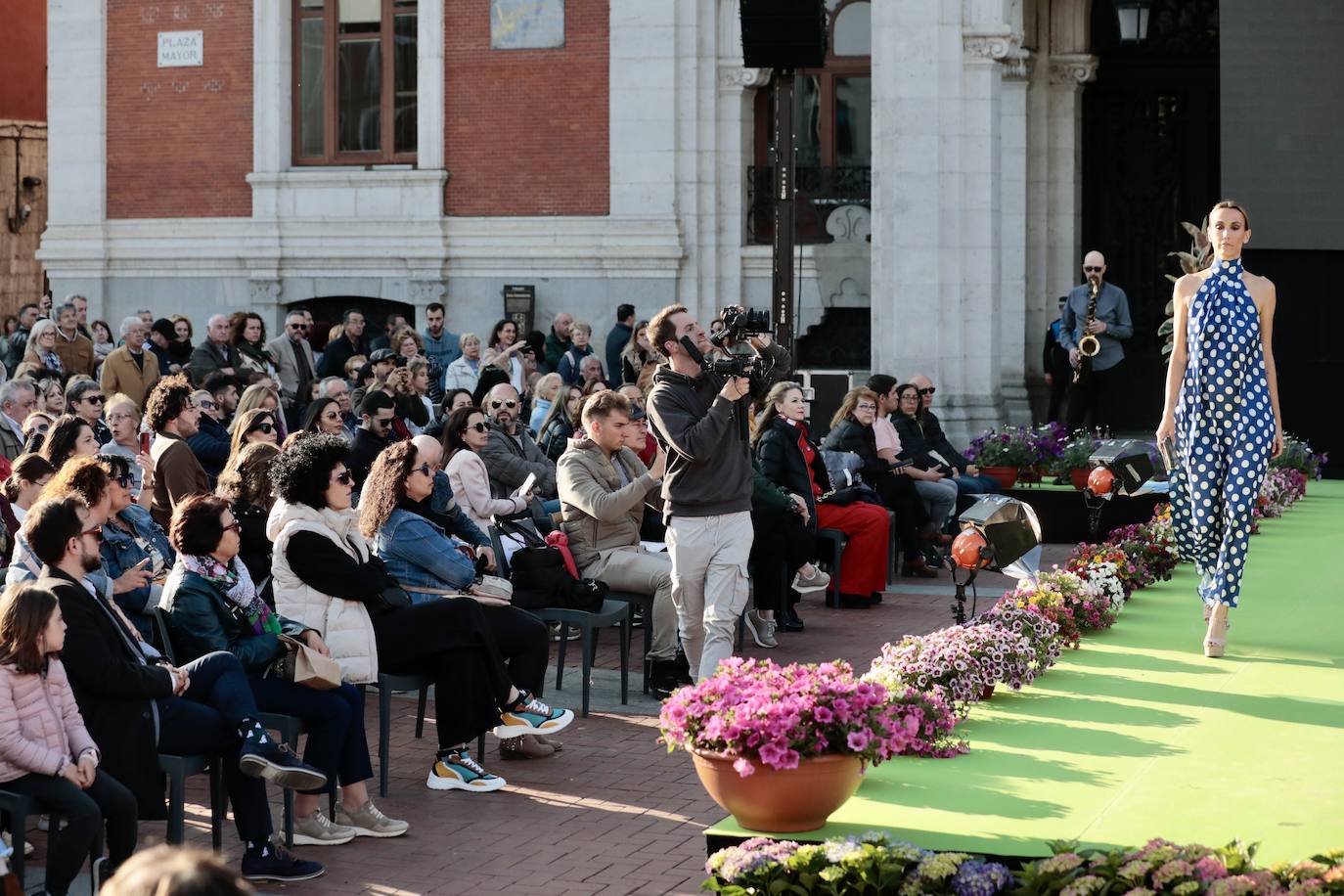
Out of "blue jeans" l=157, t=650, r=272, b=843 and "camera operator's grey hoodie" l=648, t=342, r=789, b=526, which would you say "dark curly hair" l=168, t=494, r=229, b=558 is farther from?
"camera operator's grey hoodie" l=648, t=342, r=789, b=526

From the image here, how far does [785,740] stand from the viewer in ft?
18.7

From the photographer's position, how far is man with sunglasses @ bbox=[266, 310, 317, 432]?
17281 millimetres

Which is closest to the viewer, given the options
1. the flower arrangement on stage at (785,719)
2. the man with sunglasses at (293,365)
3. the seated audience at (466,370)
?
the flower arrangement on stage at (785,719)

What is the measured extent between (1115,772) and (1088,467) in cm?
946

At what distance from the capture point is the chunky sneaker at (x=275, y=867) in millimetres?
6613

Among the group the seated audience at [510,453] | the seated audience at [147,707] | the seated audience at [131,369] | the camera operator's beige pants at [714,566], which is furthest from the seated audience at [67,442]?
the seated audience at [131,369]

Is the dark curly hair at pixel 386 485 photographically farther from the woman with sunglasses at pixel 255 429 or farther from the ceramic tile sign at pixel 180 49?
the ceramic tile sign at pixel 180 49

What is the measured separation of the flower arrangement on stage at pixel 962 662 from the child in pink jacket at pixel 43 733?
2876 millimetres

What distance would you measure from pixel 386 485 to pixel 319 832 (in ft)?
6.24

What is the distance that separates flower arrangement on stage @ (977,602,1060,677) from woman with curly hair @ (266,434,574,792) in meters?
1.88

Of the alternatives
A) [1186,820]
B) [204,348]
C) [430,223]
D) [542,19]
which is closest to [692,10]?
Answer: [542,19]

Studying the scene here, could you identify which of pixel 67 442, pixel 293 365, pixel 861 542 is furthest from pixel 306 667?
pixel 293 365

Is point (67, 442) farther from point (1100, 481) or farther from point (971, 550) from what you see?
point (1100, 481)

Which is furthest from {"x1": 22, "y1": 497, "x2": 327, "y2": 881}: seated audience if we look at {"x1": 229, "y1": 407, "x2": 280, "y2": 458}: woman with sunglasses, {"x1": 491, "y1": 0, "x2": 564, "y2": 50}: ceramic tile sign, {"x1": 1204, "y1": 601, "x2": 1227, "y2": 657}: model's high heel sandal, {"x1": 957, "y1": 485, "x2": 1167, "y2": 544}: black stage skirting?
{"x1": 491, "y1": 0, "x2": 564, "y2": 50}: ceramic tile sign
